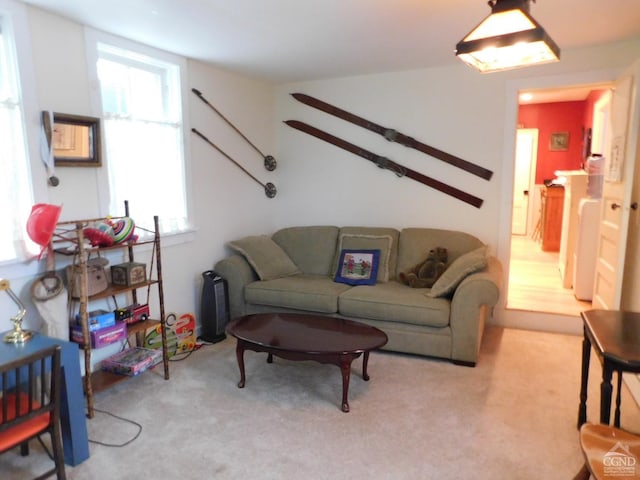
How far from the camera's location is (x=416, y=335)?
3.07m

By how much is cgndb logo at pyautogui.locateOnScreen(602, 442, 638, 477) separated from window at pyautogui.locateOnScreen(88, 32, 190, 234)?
2875mm

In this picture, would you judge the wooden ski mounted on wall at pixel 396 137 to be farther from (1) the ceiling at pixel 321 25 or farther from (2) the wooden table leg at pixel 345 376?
(2) the wooden table leg at pixel 345 376

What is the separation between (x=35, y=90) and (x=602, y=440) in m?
3.07

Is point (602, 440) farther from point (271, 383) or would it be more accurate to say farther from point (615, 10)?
point (615, 10)

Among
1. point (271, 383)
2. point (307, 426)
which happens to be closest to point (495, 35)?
point (307, 426)

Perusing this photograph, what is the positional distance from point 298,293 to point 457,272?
122 centimetres

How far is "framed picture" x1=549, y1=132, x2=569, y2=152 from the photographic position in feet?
23.5

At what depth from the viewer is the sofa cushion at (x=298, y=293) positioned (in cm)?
332

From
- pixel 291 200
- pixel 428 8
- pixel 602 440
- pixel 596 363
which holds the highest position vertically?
pixel 428 8

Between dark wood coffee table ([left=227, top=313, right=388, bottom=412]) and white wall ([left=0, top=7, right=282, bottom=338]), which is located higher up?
white wall ([left=0, top=7, right=282, bottom=338])

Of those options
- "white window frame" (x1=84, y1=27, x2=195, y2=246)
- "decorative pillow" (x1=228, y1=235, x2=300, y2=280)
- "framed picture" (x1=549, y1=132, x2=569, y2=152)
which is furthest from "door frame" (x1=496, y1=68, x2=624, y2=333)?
"framed picture" (x1=549, y1=132, x2=569, y2=152)

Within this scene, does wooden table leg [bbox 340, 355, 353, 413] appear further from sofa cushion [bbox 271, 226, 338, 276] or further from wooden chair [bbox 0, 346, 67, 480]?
sofa cushion [bbox 271, 226, 338, 276]

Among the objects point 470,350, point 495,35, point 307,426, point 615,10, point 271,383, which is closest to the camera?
point 495,35

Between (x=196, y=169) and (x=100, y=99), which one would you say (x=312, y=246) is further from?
(x=100, y=99)
